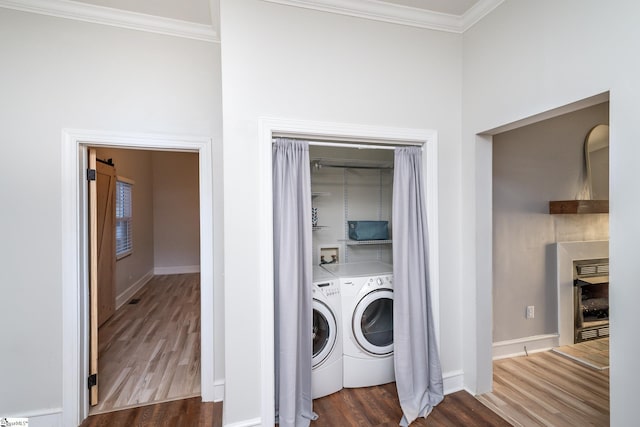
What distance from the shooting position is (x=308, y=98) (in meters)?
2.09

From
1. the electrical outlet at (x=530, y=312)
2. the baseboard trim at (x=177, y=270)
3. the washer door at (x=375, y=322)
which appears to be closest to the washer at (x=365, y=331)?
the washer door at (x=375, y=322)

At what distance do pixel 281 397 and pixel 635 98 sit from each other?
2.57 meters

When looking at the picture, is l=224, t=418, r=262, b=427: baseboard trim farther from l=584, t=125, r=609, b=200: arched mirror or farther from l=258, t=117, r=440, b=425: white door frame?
l=584, t=125, r=609, b=200: arched mirror

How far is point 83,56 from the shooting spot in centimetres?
214

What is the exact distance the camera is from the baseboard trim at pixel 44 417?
202 cm

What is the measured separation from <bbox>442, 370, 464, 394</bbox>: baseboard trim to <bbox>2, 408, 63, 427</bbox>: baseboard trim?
9.44 ft

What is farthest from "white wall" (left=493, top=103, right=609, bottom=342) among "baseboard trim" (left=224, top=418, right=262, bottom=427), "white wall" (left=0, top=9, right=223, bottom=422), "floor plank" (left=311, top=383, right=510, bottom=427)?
"white wall" (left=0, top=9, right=223, bottom=422)

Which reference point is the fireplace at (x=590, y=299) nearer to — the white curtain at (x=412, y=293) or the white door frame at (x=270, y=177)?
the white curtain at (x=412, y=293)

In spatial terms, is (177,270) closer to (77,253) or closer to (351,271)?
(77,253)

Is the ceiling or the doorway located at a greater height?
the ceiling

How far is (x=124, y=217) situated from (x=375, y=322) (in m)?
4.75

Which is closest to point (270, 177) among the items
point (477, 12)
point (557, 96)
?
point (557, 96)

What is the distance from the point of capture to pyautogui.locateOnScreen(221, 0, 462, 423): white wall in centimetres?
195

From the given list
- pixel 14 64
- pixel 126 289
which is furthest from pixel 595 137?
pixel 126 289
